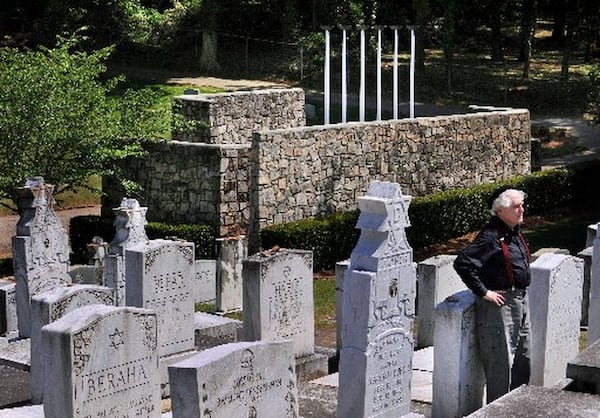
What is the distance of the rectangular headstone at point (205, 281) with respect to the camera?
63.0 ft

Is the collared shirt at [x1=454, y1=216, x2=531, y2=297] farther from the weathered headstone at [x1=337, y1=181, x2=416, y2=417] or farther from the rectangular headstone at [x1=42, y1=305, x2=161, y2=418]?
the rectangular headstone at [x1=42, y1=305, x2=161, y2=418]

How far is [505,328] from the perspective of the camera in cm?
1146

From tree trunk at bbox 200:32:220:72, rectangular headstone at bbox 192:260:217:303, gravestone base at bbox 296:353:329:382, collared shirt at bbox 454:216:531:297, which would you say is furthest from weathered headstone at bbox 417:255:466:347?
tree trunk at bbox 200:32:220:72

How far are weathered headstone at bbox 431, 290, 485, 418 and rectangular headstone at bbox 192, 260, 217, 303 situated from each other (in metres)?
7.93

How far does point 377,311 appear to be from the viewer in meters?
11.3

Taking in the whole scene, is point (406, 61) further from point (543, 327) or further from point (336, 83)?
point (543, 327)

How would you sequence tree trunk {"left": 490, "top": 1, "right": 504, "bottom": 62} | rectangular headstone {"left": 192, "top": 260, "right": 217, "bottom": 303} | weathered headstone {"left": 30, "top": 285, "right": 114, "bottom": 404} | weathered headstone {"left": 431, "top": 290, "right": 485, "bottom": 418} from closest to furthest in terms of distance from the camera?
weathered headstone {"left": 431, "top": 290, "right": 485, "bottom": 418}
weathered headstone {"left": 30, "top": 285, "right": 114, "bottom": 404}
rectangular headstone {"left": 192, "top": 260, "right": 217, "bottom": 303}
tree trunk {"left": 490, "top": 1, "right": 504, "bottom": 62}

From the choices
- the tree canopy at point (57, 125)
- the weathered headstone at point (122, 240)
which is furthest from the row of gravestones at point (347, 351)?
the tree canopy at point (57, 125)

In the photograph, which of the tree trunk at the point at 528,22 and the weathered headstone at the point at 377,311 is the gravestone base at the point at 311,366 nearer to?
the weathered headstone at the point at 377,311

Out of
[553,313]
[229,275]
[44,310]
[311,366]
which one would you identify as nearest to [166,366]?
[311,366]

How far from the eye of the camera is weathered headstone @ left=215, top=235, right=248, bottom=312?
18672mm

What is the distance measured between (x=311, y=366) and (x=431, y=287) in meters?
1.59

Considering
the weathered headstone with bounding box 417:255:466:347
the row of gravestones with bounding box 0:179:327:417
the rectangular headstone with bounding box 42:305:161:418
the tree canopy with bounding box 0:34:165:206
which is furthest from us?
the tree canopy with bounding box 0:34:165:206

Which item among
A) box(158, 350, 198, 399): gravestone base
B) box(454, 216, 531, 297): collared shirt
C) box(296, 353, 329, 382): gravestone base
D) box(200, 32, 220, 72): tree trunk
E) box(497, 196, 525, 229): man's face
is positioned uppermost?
box(200, 32, 220, 72): tree trunk
